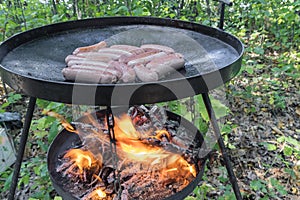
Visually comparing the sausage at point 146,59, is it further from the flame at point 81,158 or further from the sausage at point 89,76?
the flame at point 81,158

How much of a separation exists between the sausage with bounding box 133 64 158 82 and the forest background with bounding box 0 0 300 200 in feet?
3.12

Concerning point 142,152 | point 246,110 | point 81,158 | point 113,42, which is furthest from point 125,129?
point 246,110

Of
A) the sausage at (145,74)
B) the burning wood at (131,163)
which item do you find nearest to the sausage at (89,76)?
the sausage at (145,74)

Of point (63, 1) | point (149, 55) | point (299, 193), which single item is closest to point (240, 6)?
point (63, 1)

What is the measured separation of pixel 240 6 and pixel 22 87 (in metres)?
4.84

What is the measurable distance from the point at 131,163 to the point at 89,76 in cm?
79

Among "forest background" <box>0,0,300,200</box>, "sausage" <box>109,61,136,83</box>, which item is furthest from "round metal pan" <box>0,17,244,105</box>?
"forest background" <box>0,0,300,200</box>

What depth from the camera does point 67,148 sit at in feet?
7.09

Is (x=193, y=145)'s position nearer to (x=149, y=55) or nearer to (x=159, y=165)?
(x=159, y=165)

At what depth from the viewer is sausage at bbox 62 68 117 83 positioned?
1363mm

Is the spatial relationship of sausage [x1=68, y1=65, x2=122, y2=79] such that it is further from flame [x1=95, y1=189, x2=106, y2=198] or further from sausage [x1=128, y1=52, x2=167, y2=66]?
flame [x1=95, y1=189, x2=106, y2=198]

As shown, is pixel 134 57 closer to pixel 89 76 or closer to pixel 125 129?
pixel 89 76

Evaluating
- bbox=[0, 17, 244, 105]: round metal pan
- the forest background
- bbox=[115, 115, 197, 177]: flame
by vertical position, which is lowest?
the forest background

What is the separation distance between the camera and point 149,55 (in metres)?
1.64
